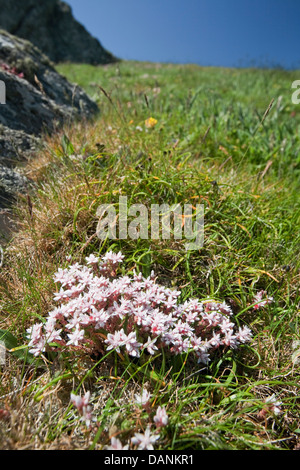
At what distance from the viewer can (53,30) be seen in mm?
37781

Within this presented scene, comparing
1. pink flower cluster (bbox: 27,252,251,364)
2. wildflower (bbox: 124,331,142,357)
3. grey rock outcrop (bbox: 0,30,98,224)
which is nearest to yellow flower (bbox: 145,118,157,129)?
grey rock outcrop (bbox: 0,30,98,224)

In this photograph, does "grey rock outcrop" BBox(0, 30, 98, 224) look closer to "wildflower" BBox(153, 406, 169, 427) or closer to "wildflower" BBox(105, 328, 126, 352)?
"wildflower" BBox(105, 328, 126, 352)

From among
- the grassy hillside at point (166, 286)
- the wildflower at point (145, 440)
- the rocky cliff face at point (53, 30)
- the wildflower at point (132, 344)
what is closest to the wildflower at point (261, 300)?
the grassy hillside at point (166, 286)

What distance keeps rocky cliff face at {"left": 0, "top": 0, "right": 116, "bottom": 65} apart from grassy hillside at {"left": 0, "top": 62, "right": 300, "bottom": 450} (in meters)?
37.8

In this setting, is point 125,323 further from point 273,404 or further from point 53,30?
point 53,30

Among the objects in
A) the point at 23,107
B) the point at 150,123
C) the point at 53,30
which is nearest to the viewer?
the point at 23,107

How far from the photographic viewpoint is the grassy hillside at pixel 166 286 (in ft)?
5.21

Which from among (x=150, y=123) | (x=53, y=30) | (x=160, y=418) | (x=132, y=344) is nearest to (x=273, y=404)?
(x=160, y=418)

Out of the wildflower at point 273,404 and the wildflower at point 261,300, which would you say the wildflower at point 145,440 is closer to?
the wildflower at point 273,404

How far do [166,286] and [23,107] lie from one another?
133 inches

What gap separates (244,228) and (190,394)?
1486 millimetres

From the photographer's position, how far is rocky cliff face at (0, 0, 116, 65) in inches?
1325

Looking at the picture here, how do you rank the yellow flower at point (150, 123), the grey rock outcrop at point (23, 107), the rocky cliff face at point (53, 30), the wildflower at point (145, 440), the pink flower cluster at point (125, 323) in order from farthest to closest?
the rocky cliff face at point (53, 30) → the yellow flower at point (150, 123) → the grey rock outcrop at point (23, 107) → the pink flower cluster at point (125, 323) → the wildflower at point (145, 440)

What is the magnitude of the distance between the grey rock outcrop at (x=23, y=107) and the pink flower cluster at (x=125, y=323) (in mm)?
1495
